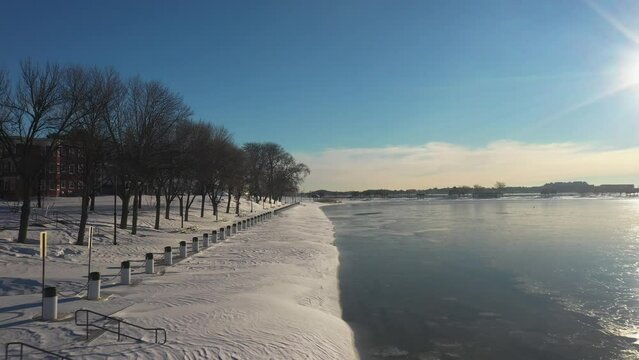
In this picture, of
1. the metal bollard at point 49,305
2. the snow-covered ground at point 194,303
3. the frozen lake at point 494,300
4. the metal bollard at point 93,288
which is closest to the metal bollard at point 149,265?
the snow-covered ground at point 194,303

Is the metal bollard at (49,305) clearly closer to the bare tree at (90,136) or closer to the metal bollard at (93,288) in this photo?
the metal bollard at (93,288)

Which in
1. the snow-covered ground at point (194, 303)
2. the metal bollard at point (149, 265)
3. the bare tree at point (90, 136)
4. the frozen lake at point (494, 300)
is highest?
the bare tree at point (90, 136)

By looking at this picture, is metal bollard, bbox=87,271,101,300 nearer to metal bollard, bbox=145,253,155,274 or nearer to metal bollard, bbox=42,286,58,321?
metal bollard, bbox=42,286,58,321

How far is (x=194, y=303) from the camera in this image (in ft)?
41.5

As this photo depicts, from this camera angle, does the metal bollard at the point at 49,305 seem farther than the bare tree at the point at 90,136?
No

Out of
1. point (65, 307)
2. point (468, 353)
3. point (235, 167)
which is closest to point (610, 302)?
point (468, 353)

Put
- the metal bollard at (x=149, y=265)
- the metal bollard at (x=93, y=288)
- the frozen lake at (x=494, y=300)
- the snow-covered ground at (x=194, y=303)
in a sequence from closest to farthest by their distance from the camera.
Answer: the snow-covered ground at (x=194, y=303), the frozen lake at (x=494, y=300), the metal bollard at (x=93, y=288), the metal bollard at (x=149, y=265)

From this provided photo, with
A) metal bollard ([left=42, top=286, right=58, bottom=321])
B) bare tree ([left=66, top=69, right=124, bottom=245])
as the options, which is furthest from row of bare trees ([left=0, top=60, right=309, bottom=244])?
metal bollard ([left=42, top=286, right=58, bottom=321])

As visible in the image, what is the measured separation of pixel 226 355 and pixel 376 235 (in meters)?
30.6

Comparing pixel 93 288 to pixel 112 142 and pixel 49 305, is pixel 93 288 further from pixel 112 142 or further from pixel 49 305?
pixel 112 142

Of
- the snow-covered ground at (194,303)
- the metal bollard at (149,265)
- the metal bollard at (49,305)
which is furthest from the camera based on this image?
the metal bollard at (149,265)

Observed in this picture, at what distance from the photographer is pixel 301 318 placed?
12070 millimetres

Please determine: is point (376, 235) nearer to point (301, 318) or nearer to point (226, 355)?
point (301, 318)

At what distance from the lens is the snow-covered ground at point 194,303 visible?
9.16 m
